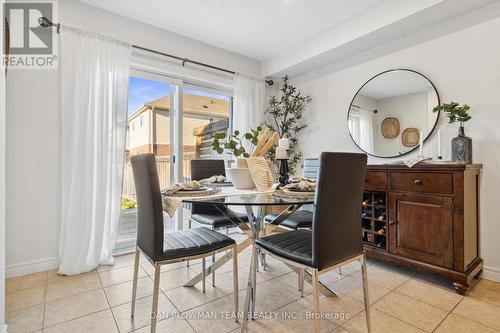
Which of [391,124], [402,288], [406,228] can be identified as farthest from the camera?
[391,124]

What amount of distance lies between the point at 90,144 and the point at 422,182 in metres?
2.85

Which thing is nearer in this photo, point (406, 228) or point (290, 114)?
point (406, 228)

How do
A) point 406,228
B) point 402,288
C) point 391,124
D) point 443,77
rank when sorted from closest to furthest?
point 402,288, point 406,228, point 443,77, point 391,124

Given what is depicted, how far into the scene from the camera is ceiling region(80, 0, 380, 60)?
2.51 metres

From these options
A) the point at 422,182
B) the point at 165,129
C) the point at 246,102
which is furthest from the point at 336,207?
the point at 246,102

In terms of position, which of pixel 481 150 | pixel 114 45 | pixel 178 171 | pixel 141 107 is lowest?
pixel 178 171

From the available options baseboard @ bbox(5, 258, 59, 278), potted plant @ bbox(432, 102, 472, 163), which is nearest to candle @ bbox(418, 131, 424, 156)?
potted plant @ bbox(432, 102, 472, 163)

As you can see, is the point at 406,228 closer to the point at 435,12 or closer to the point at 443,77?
the point at 443,77

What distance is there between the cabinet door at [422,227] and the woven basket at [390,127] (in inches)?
29.7

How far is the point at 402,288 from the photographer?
2.02 m

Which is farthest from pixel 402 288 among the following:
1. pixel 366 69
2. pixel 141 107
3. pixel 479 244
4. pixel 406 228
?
pixel 141 107

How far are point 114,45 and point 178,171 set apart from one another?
1.45 meters

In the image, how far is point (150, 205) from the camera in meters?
1.43

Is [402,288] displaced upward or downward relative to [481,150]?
downward
